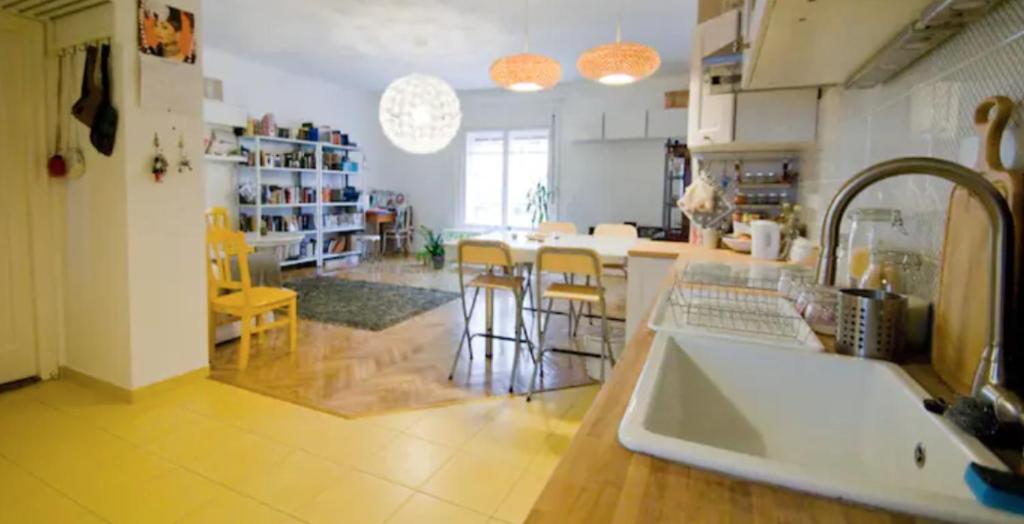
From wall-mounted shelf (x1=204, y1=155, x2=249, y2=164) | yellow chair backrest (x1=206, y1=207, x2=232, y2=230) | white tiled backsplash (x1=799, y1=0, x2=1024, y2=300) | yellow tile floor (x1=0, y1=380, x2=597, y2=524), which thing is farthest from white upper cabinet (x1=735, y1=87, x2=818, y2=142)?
wall-mounted shelf (x1=204, y1=155, x2=249, y2=164)

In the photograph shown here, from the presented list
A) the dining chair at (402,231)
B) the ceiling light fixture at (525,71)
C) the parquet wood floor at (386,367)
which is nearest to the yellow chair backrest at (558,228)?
the parquet wood floor at (386,367)

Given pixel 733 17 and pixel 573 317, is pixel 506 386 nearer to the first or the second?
pixel 573 317

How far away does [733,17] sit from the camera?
229 cm

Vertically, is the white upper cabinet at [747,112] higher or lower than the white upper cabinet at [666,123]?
lower

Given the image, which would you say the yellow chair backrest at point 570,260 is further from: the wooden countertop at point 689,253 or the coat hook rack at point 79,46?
the coat hook rack at point 79,46

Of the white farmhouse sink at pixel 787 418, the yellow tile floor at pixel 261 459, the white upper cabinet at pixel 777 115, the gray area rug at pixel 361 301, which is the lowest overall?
the yellow tile floor at pixel 261 459

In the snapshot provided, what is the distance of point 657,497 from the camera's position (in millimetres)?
575

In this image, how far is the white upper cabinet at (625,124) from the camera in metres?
6.94

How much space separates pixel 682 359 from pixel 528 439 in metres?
1.50

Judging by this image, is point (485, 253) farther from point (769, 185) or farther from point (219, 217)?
point (219, 217)

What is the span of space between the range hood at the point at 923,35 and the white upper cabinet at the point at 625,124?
18.3 feet

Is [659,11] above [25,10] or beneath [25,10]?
above

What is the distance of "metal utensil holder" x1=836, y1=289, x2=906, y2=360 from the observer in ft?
3.25

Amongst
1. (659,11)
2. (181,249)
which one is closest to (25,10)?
(181,249)
